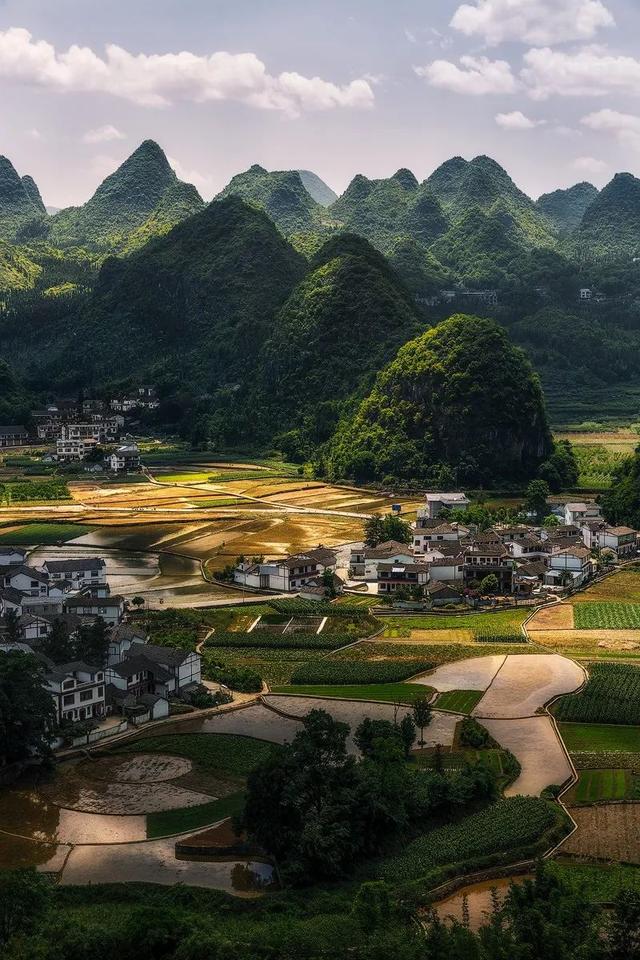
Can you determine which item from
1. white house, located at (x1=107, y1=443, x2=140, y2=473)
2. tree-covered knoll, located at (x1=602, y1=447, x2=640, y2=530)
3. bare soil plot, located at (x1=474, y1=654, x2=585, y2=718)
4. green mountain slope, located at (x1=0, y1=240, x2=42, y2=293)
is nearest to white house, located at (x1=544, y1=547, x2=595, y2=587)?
tree-covered knoll, located at (x1=602, y1=447, x2=640, y2=530)

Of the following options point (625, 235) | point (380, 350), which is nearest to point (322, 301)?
point (380, 350)

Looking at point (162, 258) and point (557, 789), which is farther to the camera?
point (162, 258)

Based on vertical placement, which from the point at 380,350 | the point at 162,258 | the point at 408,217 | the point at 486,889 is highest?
the point at 408,217

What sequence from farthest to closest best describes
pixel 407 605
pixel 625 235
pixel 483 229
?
pixel 625 235
pixel 483 229
pixel 407 605

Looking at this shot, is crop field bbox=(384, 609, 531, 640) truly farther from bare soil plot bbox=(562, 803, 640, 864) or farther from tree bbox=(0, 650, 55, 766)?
tree bbox=(0, 650, 55, 766)

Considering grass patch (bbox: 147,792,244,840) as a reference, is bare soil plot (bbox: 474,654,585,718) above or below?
above

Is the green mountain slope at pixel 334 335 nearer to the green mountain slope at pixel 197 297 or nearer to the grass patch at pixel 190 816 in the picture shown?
the green mountain slope at pixel 197 297

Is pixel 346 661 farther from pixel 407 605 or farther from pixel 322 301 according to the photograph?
pixel 322 301
